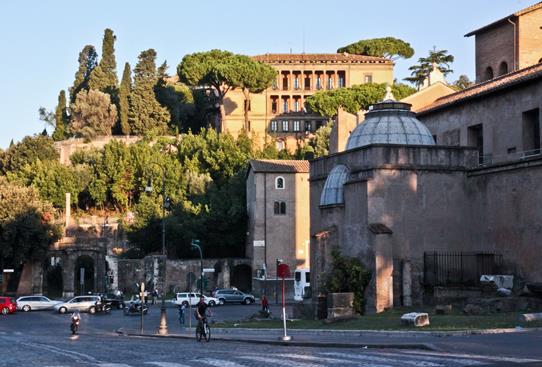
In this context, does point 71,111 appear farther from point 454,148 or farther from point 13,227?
point 454,148

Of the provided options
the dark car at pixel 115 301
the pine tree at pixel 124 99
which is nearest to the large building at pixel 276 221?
the dark car at pixel 115 301

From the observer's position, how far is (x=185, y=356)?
22.9m

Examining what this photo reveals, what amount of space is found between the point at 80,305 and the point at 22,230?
37.6ft

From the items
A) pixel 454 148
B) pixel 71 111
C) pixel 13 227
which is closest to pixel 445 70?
pixel 71 111

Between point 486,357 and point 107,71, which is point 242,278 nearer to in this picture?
point 107,71

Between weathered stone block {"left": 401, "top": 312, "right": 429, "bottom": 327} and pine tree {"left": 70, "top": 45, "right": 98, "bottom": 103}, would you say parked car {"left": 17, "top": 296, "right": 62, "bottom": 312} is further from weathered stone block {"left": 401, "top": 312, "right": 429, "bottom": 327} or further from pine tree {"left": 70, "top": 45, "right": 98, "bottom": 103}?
pine tree {"left": 70, "top": 45, "right": 98, "bottom": 103}

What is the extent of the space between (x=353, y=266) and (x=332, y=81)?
75.3m

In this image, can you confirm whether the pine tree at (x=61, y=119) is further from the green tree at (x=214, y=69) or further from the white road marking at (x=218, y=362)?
the white road marking at (x=218, y=362)

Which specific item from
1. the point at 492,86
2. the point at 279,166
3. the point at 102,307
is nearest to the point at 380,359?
the point at 492,86

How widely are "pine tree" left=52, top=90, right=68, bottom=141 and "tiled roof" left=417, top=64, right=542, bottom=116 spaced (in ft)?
228

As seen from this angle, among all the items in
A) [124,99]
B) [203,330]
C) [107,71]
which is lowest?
[203,330]

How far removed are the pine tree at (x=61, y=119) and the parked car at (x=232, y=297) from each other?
49837 mm

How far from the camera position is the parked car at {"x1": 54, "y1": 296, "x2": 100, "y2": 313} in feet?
202

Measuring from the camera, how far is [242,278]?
74625 mm
